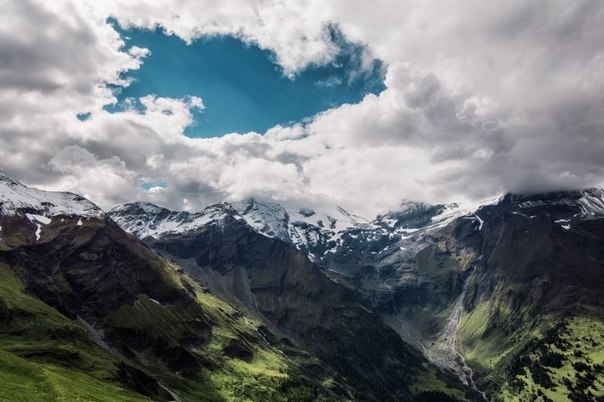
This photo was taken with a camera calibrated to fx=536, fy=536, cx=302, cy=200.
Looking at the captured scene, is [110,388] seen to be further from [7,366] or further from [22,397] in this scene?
[22,397]

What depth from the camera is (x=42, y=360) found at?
199625 mm

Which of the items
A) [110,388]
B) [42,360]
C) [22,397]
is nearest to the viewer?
[22,397]

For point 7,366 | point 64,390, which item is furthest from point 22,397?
point 7,366

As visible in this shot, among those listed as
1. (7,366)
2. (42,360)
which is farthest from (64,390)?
(42,360)

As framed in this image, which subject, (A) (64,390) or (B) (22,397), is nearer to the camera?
(B) (22,397)

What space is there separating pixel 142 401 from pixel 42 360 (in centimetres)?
7188

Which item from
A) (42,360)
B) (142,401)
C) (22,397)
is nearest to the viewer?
(22,397)

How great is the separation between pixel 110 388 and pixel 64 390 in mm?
61153

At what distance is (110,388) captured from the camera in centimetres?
16388

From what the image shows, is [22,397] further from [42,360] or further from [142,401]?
[42,360]

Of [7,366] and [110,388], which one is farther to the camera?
[110,388]

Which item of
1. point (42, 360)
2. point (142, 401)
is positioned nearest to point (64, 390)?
point (142, 401)

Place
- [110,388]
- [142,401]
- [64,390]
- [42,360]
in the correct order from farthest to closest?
[42,360] → [110,388] → [142,401] → [64,390]

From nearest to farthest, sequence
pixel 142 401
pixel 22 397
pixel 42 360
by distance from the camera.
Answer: pixel 22 397
pixel 142 401
pixel 42 360
